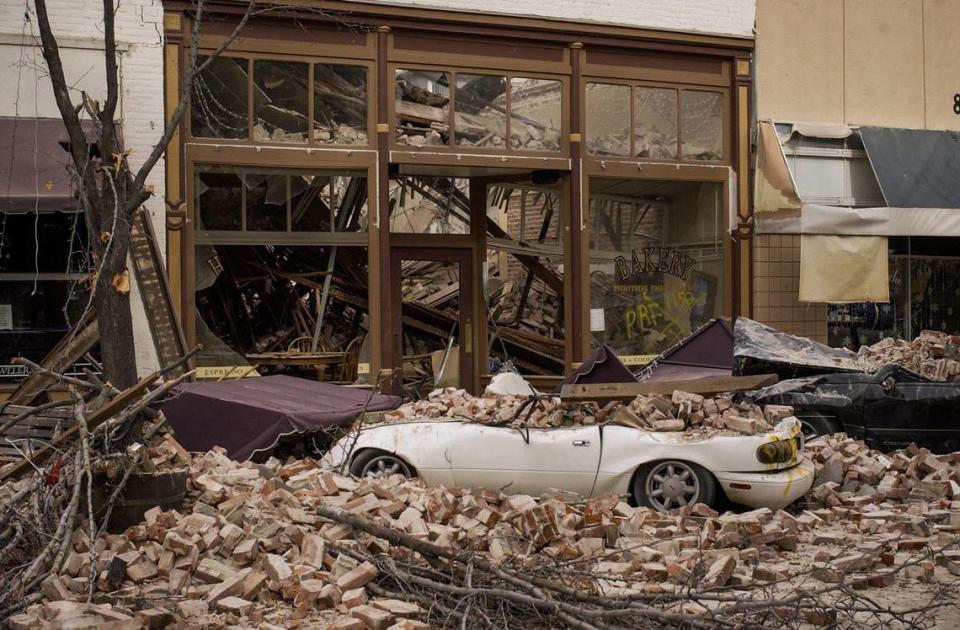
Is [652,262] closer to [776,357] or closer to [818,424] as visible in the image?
[776,357]

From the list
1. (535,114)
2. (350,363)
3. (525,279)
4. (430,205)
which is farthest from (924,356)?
(350,363)

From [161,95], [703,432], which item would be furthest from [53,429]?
[161,95]

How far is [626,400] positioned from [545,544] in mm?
2515

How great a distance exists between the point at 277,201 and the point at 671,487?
6.56 m

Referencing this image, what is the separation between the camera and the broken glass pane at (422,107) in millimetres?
14188

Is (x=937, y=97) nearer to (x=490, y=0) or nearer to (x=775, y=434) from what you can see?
(x=490, y=0)

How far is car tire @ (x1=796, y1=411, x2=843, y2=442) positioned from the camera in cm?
1185

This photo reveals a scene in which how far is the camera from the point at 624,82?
15180mm

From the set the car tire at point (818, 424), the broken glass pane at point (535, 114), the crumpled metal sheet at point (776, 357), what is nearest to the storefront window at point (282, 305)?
the broken glass pane at point (535, 114)

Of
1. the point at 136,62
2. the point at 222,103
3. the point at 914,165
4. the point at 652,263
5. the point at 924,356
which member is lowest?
the point at 924,356

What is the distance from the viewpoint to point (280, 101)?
1366 centimetres

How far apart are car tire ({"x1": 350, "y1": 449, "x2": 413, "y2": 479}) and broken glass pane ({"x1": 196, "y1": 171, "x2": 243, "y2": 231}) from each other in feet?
15.7

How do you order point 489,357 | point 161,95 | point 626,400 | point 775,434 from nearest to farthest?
point 775,434
point 626,400
point 161,95
point 489,357

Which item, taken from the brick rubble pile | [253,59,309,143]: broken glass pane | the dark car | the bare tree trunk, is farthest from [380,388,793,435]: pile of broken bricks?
[253,59,309,143]: broken glass pane
